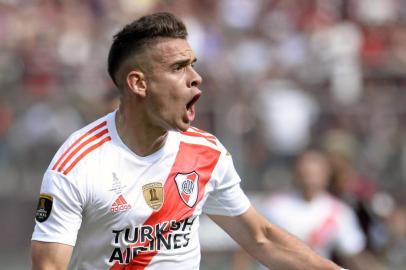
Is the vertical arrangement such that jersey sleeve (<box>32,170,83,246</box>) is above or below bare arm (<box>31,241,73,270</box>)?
above

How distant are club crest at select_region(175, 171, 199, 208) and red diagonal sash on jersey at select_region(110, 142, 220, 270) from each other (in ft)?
0.06

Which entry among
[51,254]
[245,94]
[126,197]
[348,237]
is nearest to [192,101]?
[126,197]

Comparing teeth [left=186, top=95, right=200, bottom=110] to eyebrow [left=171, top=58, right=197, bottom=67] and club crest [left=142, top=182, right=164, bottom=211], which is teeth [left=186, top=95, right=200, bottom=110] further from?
club crest [left=142, top=182, right=164, bottom=211]

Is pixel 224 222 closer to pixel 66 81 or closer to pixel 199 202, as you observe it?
pixel 199 202

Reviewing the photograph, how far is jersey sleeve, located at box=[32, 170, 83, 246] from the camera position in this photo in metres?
4.75

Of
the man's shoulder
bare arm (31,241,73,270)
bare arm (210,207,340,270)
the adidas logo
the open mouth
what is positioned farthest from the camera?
bare arm (210,207,340,270)

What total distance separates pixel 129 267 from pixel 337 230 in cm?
452

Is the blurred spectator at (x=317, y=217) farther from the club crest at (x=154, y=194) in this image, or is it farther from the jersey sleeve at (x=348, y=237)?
the club crest at (x=154, y=194)

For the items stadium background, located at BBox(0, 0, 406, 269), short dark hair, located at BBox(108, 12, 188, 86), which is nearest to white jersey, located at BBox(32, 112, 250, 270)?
short dark hair, located at BBox(108, 12, 188, 86)

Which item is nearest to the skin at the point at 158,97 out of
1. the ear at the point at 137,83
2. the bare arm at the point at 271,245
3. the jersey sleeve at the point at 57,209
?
the ear at the point at 137,83

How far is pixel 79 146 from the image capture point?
4953 mm

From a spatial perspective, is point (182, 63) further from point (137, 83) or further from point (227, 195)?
point (227, 195)

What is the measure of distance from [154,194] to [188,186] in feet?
0.72

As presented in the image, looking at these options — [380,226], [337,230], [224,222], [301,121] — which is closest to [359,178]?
[301,121]
